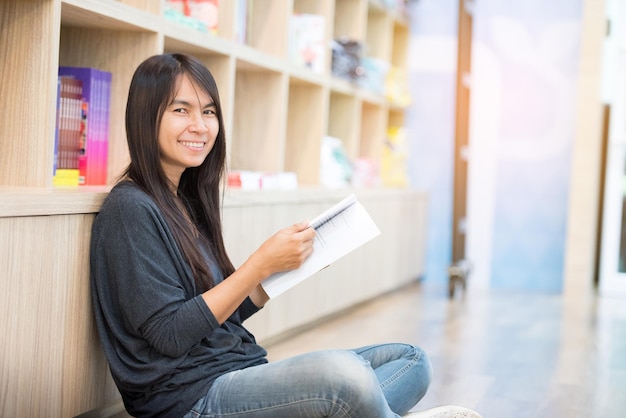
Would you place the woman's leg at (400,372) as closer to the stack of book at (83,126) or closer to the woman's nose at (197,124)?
the woman's nose at (197,124)

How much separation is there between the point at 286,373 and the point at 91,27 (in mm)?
1340

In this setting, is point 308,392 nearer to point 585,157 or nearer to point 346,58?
point 346,58

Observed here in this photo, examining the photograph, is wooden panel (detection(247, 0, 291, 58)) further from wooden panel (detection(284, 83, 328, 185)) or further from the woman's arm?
the woman's arm

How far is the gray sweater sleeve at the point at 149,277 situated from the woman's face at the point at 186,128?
148 millimetres

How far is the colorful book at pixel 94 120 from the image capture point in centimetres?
248

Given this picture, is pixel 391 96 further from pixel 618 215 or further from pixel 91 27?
pixel 91 27

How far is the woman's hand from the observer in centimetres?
186

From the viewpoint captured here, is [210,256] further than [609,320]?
No

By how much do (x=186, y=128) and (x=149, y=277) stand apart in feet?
1.20

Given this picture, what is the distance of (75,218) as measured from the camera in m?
2.01

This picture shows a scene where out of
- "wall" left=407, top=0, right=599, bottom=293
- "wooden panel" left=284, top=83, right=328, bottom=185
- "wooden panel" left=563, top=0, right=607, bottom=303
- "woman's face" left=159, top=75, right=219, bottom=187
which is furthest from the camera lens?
"wall" left=407, top=0, right=599, bottom=293

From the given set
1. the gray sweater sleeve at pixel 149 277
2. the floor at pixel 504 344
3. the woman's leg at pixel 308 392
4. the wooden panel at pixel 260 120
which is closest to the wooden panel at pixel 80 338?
the gray sweater sleeve at pixel 149 277

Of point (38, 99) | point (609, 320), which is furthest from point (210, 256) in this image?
point (609, 320)

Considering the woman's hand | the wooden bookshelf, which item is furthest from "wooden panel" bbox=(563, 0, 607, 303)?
the woman's hand
